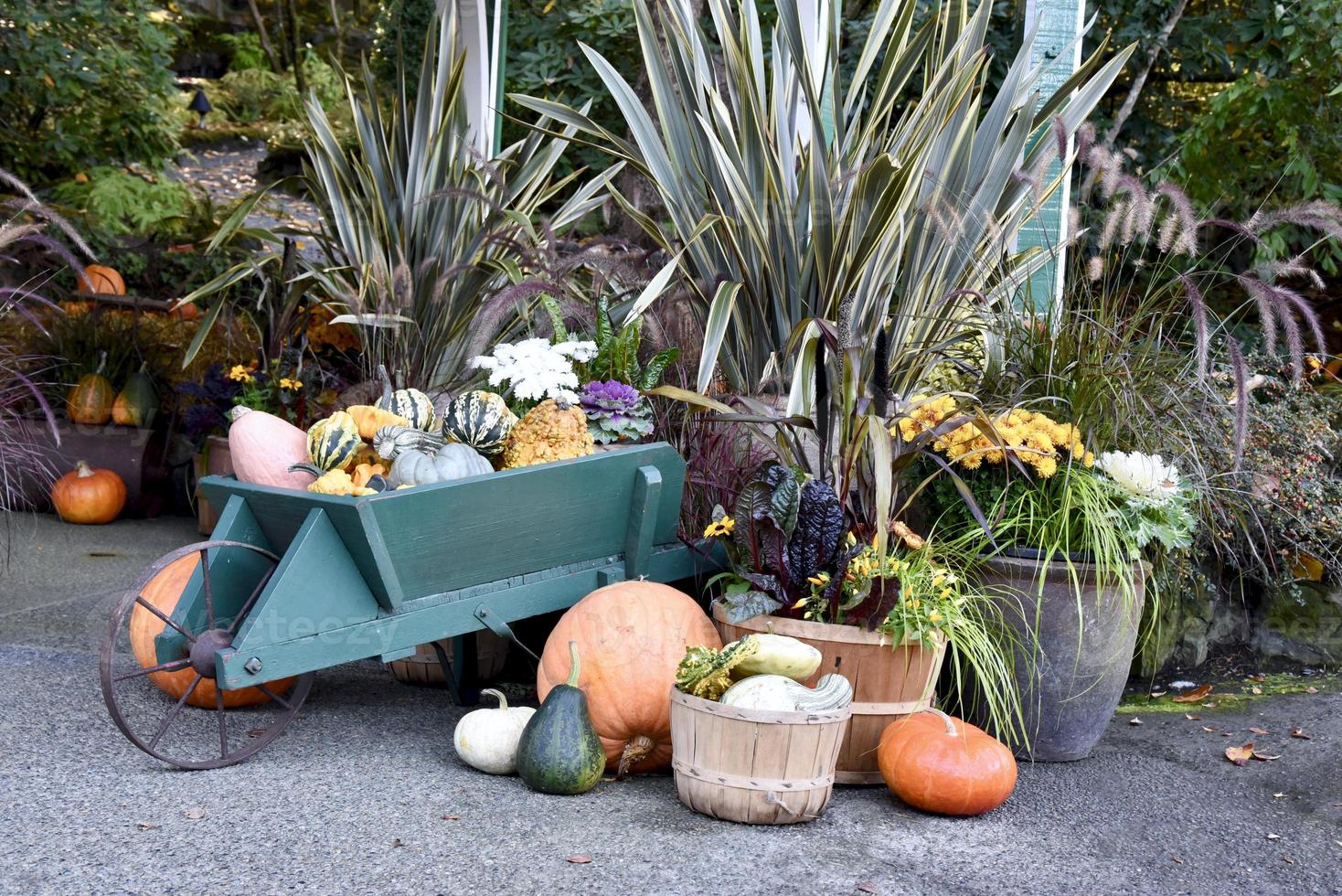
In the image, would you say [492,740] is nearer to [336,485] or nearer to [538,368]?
[336,485]

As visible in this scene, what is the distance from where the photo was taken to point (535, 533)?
2.97 metres

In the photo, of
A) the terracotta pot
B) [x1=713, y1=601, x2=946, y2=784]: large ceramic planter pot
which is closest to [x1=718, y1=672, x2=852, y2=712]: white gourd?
[x1=713, y1=601, x2=946, y2=784]: large ceramic planter pot

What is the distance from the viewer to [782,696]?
254 centimetres

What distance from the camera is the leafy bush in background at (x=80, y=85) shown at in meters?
6.67

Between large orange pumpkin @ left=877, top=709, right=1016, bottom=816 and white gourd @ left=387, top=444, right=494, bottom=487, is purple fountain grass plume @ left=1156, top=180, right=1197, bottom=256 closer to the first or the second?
large orange pumpkin @ left=877, top=709, right=1016, bottom=816

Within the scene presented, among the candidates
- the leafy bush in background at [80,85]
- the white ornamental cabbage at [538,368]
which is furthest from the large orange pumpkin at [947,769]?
A: the leafy bush in background at [80,85]

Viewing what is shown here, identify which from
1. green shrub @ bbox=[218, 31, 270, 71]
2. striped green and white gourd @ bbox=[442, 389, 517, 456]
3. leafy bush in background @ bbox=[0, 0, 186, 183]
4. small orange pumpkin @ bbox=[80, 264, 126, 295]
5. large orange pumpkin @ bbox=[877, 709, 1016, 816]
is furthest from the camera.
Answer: green shrub @ bbox=[218, 31, 270, 71]

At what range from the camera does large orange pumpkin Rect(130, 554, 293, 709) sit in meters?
3.06

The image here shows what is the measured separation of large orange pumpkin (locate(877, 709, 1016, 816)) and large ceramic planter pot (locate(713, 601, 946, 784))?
0.34 ft

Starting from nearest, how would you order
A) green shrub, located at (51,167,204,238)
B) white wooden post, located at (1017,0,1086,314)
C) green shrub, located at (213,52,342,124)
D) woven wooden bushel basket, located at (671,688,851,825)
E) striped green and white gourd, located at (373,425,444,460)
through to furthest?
woven wooden bushel basket, located at (671,688,851,825) < striped green and white gourd, located at (373,425,444,460) < white wooden post, located at (1017,0,1086,314) < green shrub, located at (51,167,204,238) < green shrub, located at (213,52,342,124)

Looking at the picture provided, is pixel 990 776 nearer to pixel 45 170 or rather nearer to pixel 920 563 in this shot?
pixel 920 563

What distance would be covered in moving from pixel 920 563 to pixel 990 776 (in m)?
0.51

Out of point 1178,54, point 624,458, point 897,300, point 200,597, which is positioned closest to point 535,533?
point 624,458

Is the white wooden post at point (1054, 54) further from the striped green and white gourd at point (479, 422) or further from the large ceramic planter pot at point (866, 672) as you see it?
the striped green and white gourd at point (479, 422)
